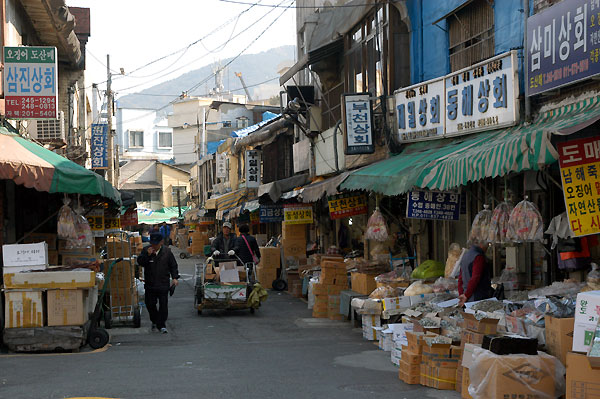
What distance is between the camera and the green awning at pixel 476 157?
8594 millimetres

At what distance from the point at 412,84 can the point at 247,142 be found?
18253 mm

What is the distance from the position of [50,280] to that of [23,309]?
1.95 ft

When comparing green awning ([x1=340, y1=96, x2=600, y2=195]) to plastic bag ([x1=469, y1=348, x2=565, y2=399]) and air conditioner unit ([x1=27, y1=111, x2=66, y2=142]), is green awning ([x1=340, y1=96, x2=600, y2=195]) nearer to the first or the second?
plastic bag ([x1=469, y1=348, x2=565, y2=399])

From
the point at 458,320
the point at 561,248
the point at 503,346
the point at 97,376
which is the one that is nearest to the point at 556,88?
the point at 561,248

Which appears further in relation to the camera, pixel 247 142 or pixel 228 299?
pixel 247 142

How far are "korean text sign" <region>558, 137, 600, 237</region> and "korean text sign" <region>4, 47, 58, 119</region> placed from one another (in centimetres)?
1042

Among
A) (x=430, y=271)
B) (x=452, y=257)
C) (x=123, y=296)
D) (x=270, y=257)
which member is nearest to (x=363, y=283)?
(x=430, y=271)

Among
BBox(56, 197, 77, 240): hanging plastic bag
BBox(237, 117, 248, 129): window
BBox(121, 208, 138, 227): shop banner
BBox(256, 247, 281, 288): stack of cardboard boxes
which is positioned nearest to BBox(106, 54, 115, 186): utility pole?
BBox(121, 208, 138, 227): shop banner

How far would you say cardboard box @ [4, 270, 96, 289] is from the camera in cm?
1160

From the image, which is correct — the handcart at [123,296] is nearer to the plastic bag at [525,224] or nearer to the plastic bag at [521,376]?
the plastic bag at [525,224]

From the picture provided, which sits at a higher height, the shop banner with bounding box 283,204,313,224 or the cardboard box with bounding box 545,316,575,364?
the shop banner with bounding box 283,204,313,224

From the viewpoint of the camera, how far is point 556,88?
33.6 ft

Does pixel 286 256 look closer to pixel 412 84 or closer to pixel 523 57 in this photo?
pixel 412 84

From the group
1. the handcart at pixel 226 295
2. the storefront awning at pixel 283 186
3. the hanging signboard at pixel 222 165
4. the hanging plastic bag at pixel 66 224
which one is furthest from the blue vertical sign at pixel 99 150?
the hanging plastic bag at pixel 66 224
